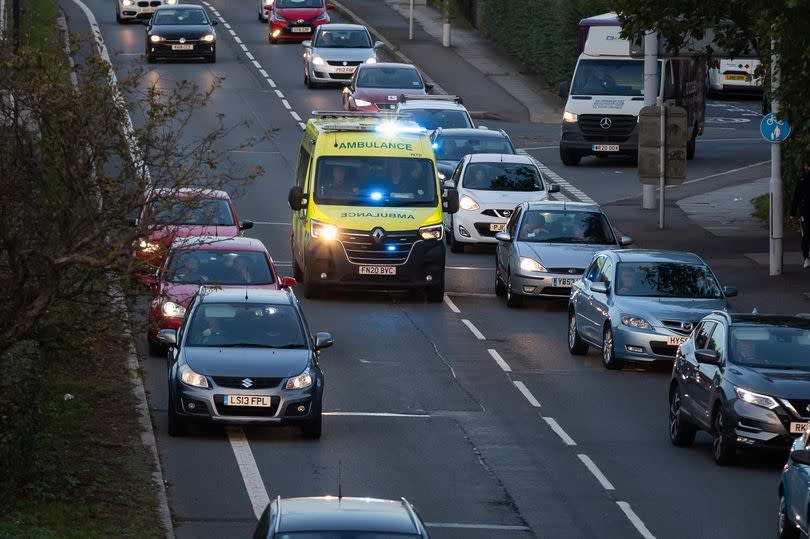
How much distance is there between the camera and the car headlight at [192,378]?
1884 centimetres

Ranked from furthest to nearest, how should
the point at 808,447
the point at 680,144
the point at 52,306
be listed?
1. the point at 680,144
2. the point at 52,306
3. the point at 808,447

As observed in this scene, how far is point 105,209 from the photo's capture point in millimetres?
14430

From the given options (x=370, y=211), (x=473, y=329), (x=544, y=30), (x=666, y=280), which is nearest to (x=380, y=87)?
(x=544, y=30)

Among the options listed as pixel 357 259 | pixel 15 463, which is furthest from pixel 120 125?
pixel 357 259

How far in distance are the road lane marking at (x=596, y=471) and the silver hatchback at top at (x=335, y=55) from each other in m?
37.3

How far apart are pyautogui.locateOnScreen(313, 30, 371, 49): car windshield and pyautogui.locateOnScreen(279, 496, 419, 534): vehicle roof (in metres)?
46.3

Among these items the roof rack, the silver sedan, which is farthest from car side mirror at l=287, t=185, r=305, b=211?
the roof rack

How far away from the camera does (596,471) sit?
18047 mm

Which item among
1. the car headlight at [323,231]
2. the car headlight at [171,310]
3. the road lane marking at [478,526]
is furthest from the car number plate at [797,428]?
the car headlight at [323,231]

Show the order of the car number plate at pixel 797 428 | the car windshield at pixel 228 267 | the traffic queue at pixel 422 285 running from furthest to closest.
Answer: the car windshield at pixel 228 267 → the traffic queue at pixel 422 285 → the car number plate at pixel 797 428

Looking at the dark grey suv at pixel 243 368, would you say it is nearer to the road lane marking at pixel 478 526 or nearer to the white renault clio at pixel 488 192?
the road lane marking at pixel 478 526

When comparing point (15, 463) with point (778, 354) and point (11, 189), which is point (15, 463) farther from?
point (778, 354)

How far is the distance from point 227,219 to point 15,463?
15.1 metres

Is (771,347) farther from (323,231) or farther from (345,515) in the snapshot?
(323,231)
